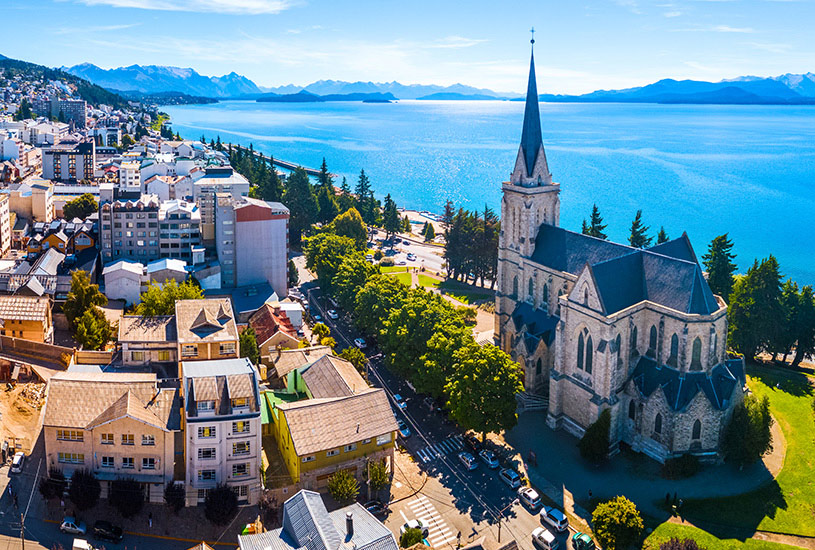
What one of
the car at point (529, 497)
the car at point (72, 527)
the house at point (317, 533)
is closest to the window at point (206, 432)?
the car at point (72, 527)

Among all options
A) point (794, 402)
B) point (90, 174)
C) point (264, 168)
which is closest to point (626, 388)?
point (794, 402)

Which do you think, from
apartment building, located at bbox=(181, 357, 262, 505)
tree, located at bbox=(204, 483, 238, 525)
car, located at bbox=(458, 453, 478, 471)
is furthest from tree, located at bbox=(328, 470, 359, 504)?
car, located at bbox=(458, 453, 478, 471)

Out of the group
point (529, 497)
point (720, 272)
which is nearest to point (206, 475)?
point (529, 497)

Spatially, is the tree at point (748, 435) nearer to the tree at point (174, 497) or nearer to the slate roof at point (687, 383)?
the slate roof at point (687, 383)

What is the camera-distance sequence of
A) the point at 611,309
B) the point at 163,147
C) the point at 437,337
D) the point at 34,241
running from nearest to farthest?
the point at 611,309 → the point at 437,337 → the point at 34,241 → the point at 163,147

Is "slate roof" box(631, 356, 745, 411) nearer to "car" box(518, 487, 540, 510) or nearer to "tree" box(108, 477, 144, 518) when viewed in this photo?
"car" box(518, 487, 540, 510)

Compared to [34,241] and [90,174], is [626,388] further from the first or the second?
[90,174]
